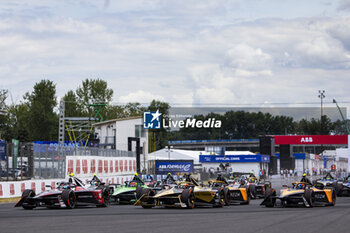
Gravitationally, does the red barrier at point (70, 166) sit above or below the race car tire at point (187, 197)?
above

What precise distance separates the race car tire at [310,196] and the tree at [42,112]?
2764 inches

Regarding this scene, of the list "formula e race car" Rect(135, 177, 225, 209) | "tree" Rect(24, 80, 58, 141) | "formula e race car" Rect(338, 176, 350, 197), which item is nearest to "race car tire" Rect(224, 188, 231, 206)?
"formula e race car" Rect(135, 177, 225, 209)

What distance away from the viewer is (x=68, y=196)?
2111cm

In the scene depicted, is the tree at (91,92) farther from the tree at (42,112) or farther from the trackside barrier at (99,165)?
the trackside barrier at (99,165)

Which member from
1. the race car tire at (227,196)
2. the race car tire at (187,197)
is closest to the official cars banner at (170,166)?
the race car tire at (227,196)

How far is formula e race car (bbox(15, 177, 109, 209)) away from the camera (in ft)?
68.4

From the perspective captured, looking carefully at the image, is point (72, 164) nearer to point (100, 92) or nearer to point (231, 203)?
point (231, 203)

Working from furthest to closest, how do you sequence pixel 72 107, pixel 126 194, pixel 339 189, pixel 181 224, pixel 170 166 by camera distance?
pixel 72 107 < pixel 170 166 < pixel 339 189 < pixel 126 194 < pixel 181 224

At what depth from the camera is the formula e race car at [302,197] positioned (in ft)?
70.6

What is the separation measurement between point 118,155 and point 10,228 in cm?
3776

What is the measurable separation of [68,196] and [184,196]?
13.6 ft

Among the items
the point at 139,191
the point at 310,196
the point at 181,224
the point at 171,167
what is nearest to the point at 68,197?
the point at 139,191

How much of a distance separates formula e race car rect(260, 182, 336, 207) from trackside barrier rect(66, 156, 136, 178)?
17.1 metres

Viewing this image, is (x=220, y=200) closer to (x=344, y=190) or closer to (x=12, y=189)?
(x=12, y=189)
